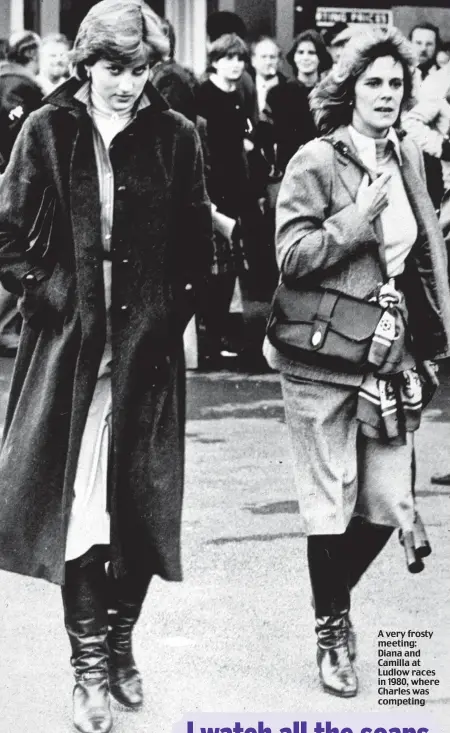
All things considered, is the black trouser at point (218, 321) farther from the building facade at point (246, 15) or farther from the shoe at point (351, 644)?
the building facade at point (246, 15)

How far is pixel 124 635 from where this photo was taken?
4.86 meters

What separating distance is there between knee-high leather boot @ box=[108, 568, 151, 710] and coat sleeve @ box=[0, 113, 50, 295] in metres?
0.91

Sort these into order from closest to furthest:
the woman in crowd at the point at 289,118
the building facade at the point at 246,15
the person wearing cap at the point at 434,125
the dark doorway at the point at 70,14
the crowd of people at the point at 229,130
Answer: the person wearing cap at the point at 434,125 → the crowd of people at the point at 229,130 → the woman in crowd at the point at 289,118 → the building facade at the point at 246,15 → the dark doorway at the point at 70,14

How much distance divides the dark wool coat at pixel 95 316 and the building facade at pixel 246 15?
10.8 metres

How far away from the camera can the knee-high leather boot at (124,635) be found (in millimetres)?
4801

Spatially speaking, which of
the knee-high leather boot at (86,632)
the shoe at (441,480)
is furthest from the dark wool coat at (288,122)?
the knee-high leather boot at (86,632)

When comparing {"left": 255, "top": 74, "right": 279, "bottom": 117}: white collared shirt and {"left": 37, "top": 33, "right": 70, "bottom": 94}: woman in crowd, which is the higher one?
{"left": 37, "top": 33, "right": 70, "bottom": 94}: woman in crowd

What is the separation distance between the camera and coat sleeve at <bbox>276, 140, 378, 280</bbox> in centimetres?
484

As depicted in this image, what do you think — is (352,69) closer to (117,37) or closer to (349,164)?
(349,164)

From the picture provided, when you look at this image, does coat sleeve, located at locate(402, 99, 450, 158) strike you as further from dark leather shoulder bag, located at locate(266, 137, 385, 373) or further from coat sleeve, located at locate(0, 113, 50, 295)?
coat sleeve, located at locate(0, 113, 50, 295)

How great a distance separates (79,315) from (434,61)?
863cm

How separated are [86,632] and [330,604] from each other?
0.78m

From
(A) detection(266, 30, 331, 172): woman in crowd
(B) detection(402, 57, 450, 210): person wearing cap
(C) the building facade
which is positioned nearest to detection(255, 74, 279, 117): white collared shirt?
(A) detection(266, 30, 331, 172): woman in crowd

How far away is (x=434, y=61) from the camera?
12.7m
